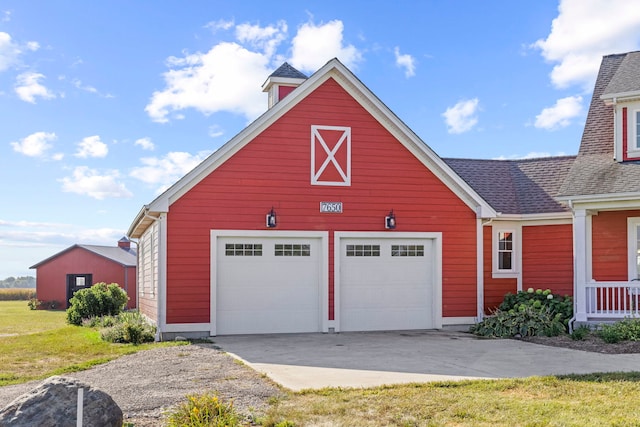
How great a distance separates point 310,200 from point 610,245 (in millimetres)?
7493

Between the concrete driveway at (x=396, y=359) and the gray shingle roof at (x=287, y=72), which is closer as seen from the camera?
the concrete driveway at (x=396, y=359)

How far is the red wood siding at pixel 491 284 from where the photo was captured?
16.3 meters

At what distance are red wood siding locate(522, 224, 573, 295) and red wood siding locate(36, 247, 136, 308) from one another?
2747 cm

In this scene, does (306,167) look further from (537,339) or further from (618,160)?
(618,160)

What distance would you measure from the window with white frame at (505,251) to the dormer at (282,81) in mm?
7171

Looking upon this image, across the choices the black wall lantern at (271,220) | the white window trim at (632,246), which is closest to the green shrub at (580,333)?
the white window trim at (632,246)

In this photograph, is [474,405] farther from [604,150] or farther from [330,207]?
[604,150]

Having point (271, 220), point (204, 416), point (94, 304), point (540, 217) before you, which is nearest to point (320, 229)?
point (271, 220)

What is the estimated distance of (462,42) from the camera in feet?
51.1

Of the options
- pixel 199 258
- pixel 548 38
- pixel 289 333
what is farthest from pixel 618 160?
pixel 199 258

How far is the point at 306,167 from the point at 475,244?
4735 millimetres

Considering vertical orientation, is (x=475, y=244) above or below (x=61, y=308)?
above

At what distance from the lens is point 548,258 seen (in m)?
16.4

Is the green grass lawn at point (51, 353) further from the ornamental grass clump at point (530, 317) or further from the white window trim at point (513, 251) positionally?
the white window trim at point (513, 251)
